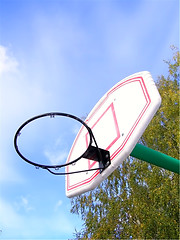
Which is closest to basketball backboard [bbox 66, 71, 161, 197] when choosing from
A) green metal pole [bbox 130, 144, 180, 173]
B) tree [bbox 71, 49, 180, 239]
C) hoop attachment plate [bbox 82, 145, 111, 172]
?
hoop attachment plate [bbox 82, 145, 111, 172]

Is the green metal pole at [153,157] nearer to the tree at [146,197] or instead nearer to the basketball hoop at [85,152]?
the basketball hoop at [85,152]

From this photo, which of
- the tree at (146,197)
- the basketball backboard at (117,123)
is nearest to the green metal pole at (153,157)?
the basketball backboard at (117,123)

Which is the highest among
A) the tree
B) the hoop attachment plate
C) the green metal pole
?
the tree

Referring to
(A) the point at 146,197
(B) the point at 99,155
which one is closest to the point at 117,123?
(B) the point at 99,155

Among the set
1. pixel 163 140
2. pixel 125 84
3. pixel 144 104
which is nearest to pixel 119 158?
pixel 144 104

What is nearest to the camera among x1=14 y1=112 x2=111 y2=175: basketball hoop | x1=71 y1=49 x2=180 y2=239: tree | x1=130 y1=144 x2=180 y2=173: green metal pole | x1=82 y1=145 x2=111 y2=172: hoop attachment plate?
x1=14 y1=112 x2=111 y2=175: basketball hoop

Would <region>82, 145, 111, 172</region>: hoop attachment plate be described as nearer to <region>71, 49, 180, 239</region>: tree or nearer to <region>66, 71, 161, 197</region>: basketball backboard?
<region>66, 71, 161, 197</region>: basketball backboard

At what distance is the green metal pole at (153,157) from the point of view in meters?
2.99

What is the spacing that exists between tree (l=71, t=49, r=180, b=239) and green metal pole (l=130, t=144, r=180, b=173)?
17.3 ft

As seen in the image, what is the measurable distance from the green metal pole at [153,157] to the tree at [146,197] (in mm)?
5264

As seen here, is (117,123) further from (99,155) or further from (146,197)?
(146,197)

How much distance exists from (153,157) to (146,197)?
6.51 meters

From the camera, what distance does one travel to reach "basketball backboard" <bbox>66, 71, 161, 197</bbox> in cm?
264

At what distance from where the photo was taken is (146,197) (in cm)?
913
